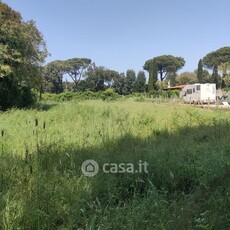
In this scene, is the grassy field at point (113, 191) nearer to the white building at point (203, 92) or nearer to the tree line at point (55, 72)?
the tree line at point (55, 72)

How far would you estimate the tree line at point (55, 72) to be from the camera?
15.3 meters

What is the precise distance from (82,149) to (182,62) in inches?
3407

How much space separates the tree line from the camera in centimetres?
1533

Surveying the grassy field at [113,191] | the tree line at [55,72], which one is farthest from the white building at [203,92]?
the grassy field at [113,191]

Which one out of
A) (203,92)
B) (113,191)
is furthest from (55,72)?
(113,191)

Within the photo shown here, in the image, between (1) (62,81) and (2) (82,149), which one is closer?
(2) (82,149)

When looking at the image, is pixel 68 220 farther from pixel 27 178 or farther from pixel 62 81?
pixel 62 81

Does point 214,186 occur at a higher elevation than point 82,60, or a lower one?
lower

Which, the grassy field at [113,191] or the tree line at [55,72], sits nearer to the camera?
the grassy field at [113,191]

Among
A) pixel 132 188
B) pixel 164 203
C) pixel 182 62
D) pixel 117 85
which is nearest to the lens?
pixel 164 203

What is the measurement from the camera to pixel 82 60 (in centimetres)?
7681

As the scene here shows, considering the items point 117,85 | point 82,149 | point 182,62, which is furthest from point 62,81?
point 82,149

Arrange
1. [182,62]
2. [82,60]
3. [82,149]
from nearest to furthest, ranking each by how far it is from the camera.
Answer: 1. [82,149]
2. [82,60]
3. [182,62]

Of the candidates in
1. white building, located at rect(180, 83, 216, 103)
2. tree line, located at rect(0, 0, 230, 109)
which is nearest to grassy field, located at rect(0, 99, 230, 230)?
tree line, located at rect(0, 0, 230, 109)
